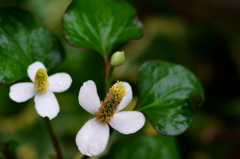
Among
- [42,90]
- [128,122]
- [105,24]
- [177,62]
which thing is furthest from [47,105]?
[177,62]

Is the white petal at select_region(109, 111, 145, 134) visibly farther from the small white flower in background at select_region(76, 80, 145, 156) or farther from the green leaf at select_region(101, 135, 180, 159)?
the green leaf at select_region(101, 135, 180, 159)

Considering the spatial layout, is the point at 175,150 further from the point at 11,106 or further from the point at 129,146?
the point at 11,106

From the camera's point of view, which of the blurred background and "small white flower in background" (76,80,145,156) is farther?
the blurred background

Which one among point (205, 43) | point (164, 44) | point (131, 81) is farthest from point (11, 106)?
point (205, 43)

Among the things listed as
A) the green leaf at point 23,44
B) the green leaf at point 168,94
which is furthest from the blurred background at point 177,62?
the green leaf at point 23,44

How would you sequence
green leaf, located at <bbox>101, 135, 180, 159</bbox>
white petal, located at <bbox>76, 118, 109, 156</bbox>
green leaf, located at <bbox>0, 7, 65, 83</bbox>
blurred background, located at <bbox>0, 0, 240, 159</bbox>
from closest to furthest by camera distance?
1. white petal, located at <bbox>76, 118, 109, 156</bbox>
2. green leaf, located at <bbox>0, 7, 65, 83</bbox>
3. green leaf, located at <bbox>101, 135, 180, 159</bbox>
4. blurred background, located at <bbox>0, 0, 240, 159</bbox>

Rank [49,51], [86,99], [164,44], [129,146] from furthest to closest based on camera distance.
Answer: [164,44], [129,146], [49,51], [86,99]

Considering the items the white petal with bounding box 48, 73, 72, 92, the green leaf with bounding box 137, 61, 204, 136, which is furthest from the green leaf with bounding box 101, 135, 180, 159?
the white petal with bounding box 48, 73, 72, 92
